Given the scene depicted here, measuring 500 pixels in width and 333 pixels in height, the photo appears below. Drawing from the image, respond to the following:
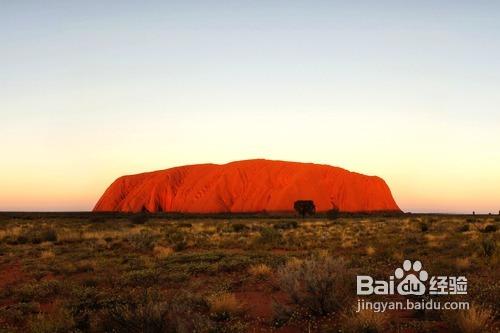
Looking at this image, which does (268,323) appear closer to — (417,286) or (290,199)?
(417,286)

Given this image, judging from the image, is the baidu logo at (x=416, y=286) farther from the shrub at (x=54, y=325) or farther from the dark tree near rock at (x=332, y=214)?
the dark tree near rock at (x=332, y=214)

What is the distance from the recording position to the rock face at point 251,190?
96125 mm

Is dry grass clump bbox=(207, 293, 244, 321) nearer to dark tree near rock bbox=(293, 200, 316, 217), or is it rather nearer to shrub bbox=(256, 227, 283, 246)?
shrub bbox=(256, 227, 283, 246)

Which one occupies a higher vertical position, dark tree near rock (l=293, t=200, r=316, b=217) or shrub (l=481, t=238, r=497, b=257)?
dark tree near rock (l=293, t=200, r=316, b=217)

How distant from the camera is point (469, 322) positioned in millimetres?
6219

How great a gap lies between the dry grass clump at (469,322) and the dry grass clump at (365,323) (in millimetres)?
893

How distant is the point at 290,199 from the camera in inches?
3679

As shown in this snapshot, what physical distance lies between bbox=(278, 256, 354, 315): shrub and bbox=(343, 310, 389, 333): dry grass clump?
3.40 ft

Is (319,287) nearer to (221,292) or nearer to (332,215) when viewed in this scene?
(221,292)

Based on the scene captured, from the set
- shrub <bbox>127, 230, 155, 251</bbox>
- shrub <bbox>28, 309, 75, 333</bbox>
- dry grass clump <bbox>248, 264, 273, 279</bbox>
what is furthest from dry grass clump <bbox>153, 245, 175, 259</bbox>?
shrub <bbox>28, 309, 75, 333</bbox>

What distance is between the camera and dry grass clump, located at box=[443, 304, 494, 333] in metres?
6.19

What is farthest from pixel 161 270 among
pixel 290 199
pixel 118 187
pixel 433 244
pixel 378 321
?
pixel 118 187

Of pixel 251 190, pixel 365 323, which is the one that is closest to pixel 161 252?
pixel 365 323

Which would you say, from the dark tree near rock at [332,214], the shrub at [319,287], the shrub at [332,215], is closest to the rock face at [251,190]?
the dark tree near rock at [332,214]
